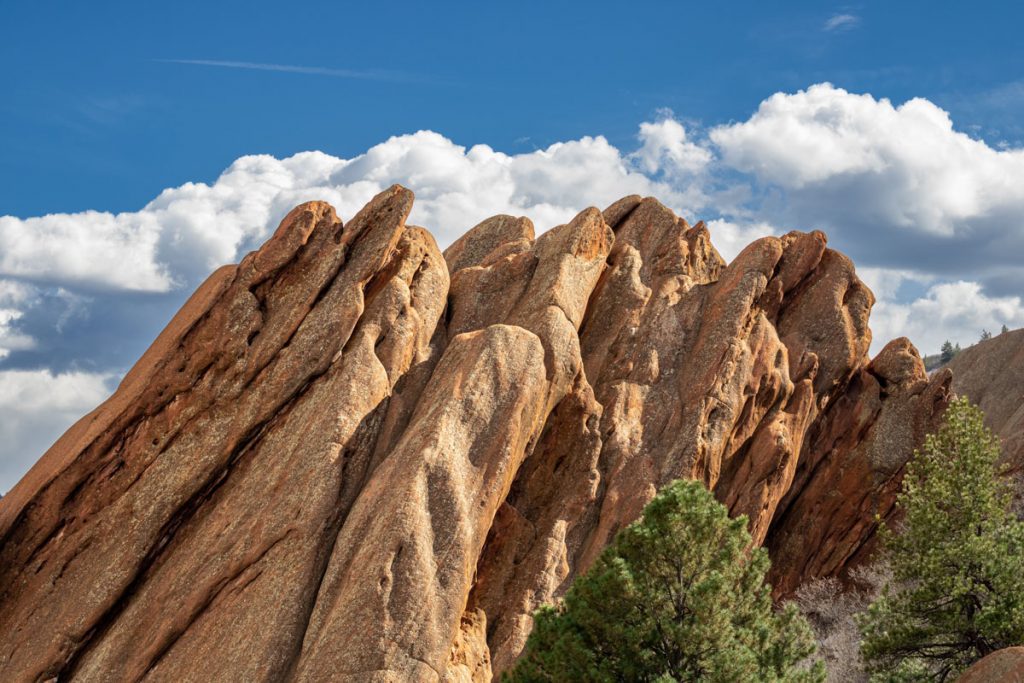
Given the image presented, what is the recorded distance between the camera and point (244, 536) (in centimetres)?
3681

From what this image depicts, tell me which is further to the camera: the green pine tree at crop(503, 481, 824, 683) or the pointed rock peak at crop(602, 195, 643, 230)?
the pointed rock peak at crop(602, 195, 643, 230)

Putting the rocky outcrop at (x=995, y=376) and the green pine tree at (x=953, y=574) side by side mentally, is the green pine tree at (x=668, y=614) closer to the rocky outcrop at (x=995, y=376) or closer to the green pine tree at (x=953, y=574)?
the green pine tree at (x=953, y=574)

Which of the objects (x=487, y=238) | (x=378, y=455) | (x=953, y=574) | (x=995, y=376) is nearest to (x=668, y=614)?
(x=378, y=455)

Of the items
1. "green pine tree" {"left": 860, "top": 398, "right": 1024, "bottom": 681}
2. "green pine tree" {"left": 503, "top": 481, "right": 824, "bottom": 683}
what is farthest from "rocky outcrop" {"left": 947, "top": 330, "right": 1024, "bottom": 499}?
"green pine tree" {"left": 503, "top": 481, "right": 824, "bottom": 683}

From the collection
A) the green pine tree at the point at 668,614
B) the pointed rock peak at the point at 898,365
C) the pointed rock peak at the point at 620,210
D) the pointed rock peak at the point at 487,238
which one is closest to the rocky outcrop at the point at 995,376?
the pointed rock peak at the point at 898,365

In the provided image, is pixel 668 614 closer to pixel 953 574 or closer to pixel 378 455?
pixel 378 455

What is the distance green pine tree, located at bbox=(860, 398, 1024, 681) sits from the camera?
1572 inches

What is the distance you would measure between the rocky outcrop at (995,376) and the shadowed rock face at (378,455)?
1443 inches

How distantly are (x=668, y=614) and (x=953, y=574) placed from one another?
13813mm

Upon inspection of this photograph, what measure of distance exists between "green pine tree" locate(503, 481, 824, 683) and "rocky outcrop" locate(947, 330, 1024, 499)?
4911cm

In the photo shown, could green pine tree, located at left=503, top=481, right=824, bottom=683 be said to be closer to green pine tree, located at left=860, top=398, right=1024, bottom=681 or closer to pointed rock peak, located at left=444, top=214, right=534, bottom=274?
green pine tree, located at left=860, top=398, right=1024, bottom=681

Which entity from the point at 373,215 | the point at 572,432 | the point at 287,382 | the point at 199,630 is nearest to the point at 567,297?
the point at 572,432

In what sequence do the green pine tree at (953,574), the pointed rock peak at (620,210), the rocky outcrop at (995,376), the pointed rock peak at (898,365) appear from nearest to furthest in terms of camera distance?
the green pine tree at (953,574) < the pointed rock peak at (898,365) < the pointed rock peak at (620,210) < the rocky outcrop at (995,376)

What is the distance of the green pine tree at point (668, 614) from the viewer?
32.6m
